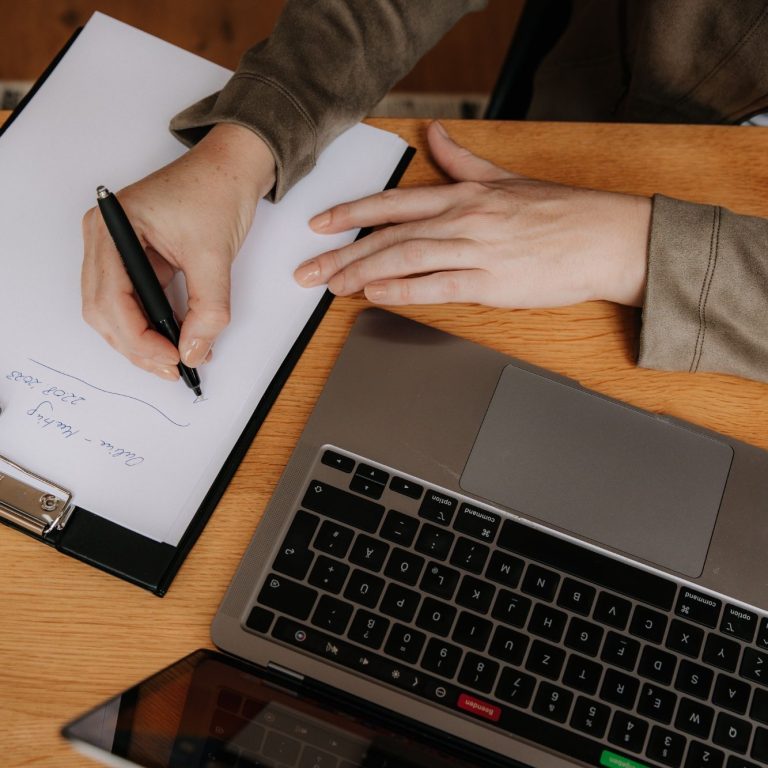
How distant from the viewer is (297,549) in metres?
0.53

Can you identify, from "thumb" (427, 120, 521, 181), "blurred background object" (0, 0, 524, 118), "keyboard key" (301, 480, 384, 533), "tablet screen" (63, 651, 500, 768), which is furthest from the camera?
"blurred background object" (0, 0, 524, 118)

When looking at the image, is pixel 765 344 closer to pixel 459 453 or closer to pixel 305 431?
pixel 459 453

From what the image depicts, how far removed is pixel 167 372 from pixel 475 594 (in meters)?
0.27

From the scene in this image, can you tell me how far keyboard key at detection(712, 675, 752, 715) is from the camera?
515 mm

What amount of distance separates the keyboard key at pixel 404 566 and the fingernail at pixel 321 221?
0.26 meters

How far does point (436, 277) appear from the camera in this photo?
61 cm

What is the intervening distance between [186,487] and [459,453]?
0.65ft

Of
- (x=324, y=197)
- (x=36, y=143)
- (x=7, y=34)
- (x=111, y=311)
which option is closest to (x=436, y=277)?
(x=324, y=197)

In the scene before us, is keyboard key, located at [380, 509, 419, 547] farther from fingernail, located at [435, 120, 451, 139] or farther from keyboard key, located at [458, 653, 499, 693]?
fingernail, located at [435, 120, 451, 139]

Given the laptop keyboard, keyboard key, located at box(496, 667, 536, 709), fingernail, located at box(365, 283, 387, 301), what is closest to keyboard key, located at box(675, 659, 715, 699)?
the laptop keyboard

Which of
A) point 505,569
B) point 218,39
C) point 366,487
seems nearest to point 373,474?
point 366,487

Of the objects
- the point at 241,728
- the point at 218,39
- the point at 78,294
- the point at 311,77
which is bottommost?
the point at 241,728

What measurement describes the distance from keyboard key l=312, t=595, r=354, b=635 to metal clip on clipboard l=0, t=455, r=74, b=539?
0.19 meters

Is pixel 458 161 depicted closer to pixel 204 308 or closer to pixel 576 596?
pixel 204 308
